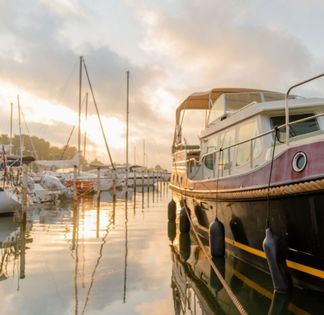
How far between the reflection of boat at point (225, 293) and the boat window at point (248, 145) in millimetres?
2239

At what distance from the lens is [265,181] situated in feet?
23.9

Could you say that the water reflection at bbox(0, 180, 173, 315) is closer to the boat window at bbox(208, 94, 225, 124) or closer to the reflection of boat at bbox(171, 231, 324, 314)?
the reflection of boat at bbox(171, 231, 324, 314)

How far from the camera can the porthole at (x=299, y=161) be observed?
643 cm

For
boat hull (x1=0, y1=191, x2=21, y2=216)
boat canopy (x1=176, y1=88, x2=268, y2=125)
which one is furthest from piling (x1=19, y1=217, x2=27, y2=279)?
boat canopy (x1=176, y1=88, x2=268, y2=125)

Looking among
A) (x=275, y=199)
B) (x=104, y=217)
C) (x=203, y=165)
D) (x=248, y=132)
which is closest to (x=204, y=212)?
(x=203, y=165)

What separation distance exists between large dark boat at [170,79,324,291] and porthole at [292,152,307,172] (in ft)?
0.05

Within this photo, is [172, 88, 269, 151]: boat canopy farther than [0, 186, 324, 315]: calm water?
Yes

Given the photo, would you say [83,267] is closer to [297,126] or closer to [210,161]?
[210,161]

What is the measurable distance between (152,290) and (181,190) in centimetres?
681

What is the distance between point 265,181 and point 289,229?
38.2 inches

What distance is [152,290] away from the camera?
24.3 feet

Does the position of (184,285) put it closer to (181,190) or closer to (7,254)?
(7,254)

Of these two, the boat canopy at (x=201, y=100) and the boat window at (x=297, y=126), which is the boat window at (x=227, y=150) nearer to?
the boat window at (x=297, y=126)

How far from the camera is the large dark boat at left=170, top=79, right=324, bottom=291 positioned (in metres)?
6.31
